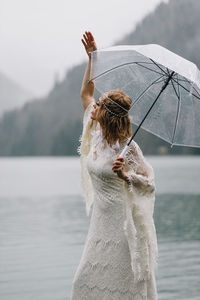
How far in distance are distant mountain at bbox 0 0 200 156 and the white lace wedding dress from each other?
458 ft

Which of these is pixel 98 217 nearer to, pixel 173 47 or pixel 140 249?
pixel 140 249

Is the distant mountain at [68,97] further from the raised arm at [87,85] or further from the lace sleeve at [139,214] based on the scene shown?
the lace sleeve at [139,214]

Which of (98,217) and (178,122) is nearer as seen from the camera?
(98,217)

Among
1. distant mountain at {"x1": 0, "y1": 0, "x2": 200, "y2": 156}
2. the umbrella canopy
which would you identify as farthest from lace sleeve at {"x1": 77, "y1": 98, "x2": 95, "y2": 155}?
distant mountain at {"x1": 0, "y1": 0, "x2": 200, "y2": 156}

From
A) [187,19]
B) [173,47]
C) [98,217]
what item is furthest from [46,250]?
[187,19]

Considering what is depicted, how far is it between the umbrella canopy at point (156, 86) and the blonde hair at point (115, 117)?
40 centimetres

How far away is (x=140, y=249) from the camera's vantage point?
2990 millimetres

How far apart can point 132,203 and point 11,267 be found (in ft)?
13.8

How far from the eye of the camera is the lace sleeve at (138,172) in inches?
117

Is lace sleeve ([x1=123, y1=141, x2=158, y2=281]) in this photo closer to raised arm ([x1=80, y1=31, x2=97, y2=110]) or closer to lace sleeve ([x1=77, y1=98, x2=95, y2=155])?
lace sleeve ([x1=77, y1=98, x2=95, y2=155])

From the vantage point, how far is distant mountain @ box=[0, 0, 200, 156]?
519 feet

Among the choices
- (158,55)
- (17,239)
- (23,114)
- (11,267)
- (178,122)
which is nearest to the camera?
(158,55)

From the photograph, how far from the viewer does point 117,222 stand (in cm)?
297

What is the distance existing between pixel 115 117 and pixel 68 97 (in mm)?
167724
